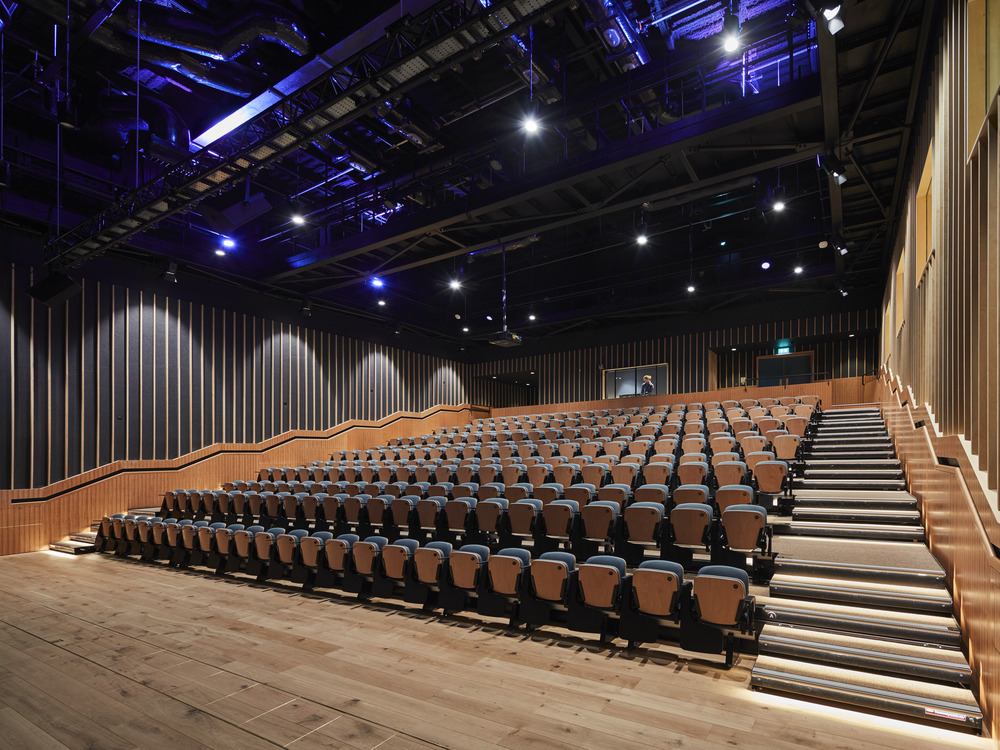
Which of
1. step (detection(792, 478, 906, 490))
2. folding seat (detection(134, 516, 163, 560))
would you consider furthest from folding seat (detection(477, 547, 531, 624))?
folding seat (detection(134, 516, 163, 560))

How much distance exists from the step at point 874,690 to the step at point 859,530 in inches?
48.4

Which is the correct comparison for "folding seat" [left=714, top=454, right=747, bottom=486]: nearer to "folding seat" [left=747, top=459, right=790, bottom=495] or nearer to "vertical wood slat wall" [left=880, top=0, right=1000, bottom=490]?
"folding seat" [left=747, top=459, right=790, bottom=495]

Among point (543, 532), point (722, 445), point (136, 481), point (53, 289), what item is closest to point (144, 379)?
point (136, 481)

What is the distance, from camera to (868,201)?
5.55 m

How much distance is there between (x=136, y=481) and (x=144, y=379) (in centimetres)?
131

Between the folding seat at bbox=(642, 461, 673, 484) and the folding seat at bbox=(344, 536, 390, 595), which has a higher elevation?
the folding seat at bbox=(642, 461, 673, 484)

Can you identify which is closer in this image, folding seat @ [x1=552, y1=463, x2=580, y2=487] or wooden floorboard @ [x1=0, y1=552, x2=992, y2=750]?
wooden floorboard @ [x1=0, y1=552, x2=992, y2=750]

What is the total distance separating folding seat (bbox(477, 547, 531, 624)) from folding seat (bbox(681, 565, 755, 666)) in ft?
2.80

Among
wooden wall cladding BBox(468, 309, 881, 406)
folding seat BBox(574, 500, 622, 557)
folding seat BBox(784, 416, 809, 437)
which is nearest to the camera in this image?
folding seat BBox(574, 500, 622, 557)

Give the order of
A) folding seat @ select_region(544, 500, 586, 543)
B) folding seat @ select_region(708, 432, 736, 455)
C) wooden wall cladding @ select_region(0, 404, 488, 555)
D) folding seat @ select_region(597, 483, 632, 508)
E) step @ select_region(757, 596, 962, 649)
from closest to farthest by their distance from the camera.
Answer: step @ select_region(757, 596, 962, 649), folding seat @ select_region(544, 500, 586, 543), folding seat @ select_region(597, 483, 632, 508), folding seat @ select_region(708, 432, 736, 455), wooden wall cladding @ select_region(0, 404, 488, 555)

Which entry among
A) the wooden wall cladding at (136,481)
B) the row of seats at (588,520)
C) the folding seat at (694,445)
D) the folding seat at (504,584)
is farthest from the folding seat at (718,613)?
the wooden wall cladding at (136,481)

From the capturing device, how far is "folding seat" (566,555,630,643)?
8.70ft

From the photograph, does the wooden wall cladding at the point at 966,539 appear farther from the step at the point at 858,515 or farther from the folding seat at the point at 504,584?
the folding seat at the point at 504,584

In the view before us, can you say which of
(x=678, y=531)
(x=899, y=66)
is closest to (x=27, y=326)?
(x=678, y=531)
